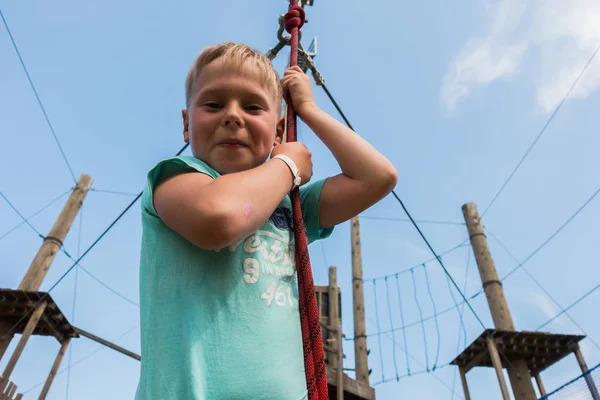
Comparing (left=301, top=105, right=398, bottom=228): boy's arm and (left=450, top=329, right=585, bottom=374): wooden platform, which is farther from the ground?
(left=450, top=329, right=585, bottom=374): wooden platform

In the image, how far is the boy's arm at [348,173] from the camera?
119cm

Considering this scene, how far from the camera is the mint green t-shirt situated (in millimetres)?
845

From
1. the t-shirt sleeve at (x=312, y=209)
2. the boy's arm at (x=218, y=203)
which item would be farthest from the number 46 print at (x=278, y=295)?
the t-shirt sleeve at (x=312, y=209)

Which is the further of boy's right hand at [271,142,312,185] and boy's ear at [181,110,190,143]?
boy's ear at [181,110,190,143]

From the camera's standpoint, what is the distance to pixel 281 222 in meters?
1.15

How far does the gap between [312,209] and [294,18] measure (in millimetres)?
754

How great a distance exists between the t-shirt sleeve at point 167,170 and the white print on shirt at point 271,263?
189 millimetres

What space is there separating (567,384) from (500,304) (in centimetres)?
210

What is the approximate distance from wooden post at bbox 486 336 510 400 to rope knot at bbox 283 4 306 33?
532 centimetres

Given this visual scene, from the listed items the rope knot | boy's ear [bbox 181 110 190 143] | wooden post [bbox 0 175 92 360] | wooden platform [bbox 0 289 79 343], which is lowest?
boy's ear [bbox 181 110 190 143]

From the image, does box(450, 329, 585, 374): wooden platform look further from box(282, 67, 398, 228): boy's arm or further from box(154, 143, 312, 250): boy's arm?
box(154, 143, 312, 250): boy's arm

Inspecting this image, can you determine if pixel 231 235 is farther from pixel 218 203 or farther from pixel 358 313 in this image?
pixel 358 313

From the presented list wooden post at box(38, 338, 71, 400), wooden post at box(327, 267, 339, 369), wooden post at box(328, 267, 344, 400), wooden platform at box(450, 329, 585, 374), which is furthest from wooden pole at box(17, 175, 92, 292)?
wooden platform at box(450, 329, 585, 374)

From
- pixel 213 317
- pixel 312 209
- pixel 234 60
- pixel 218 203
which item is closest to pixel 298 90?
pixel 234 60
